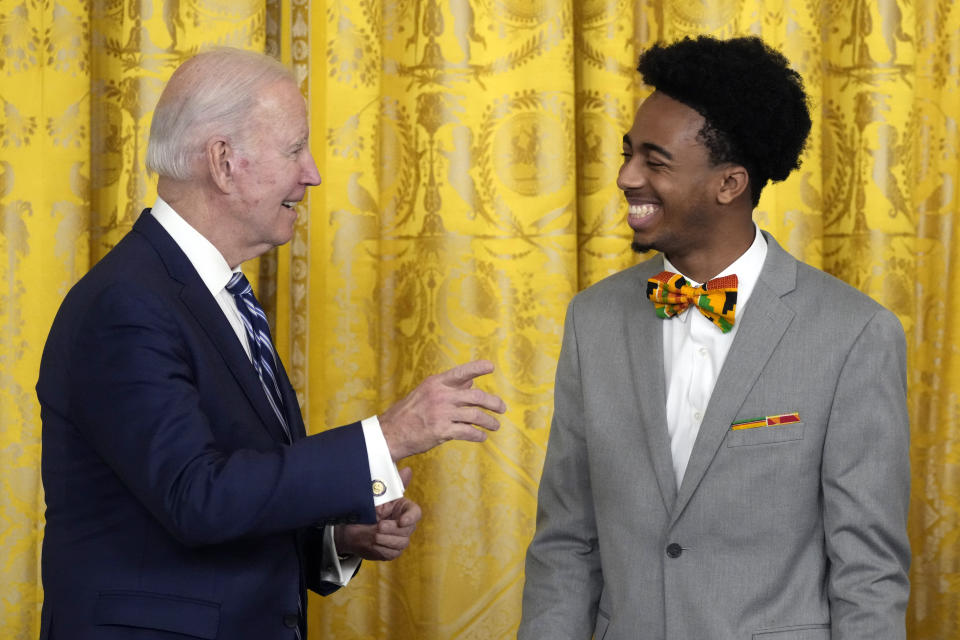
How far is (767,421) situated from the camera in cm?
162

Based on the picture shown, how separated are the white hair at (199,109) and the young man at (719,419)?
0.64 metres

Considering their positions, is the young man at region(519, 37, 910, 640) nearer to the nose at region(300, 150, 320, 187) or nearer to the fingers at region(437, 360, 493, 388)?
the fingers at region(437, 360, 493, 388)

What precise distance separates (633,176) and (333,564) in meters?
0.85

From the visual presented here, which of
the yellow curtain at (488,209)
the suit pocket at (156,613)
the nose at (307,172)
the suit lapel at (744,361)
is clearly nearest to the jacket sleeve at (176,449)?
the suit pocket at (156,613)

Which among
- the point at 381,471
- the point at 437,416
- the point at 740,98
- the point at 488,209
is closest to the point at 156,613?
the point at 381,471

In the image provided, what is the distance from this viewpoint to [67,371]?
1521mm

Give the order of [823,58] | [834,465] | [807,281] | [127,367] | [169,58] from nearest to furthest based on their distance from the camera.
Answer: [127,367]
[834,465]
[807,281]
[169,58]
[823,58]

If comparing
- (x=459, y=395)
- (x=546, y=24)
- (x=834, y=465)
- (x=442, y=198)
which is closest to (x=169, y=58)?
(x=442, y=198)

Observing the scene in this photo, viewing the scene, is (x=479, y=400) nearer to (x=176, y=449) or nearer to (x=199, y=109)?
(x=176, y=449)

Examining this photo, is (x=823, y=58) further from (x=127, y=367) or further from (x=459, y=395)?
(x=127, y=367)

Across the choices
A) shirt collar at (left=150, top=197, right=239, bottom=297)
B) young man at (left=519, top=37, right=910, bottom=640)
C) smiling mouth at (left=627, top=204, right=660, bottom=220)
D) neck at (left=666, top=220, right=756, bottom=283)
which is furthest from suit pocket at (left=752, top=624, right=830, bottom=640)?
shirt collar at (left=150, top=197, right=239, bottom=297)

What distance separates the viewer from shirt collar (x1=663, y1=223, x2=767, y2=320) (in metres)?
1.76

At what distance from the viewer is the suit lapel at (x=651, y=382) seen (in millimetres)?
1663

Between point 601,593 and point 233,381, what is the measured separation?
0.72 meters
